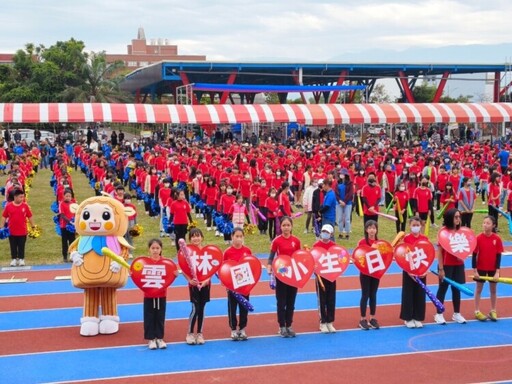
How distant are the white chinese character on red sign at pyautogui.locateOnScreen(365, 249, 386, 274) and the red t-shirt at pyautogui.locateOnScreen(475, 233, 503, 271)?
1.39 m

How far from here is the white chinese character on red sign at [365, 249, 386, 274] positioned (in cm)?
866

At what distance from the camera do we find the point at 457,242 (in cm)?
879

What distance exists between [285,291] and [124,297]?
334 centimetres

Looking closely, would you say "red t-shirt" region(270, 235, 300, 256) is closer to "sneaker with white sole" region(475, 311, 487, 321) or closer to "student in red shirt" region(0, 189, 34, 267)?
"sneaker with white sole" region(475, 311, 487, 321)

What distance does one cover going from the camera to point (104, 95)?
54438 millimetres

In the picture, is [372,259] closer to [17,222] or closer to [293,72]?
[17,222]

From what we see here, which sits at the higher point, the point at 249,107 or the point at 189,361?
the point at 249,107

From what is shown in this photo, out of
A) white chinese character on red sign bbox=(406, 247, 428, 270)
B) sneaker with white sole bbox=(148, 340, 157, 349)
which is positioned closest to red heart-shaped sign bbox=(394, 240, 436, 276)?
white chinese character on red sign bbox=(406, 247, 428, 270)

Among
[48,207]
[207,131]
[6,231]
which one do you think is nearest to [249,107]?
[207,131]

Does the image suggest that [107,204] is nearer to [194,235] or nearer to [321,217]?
[194,235]

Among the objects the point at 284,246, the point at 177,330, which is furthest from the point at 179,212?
the point at 284,246

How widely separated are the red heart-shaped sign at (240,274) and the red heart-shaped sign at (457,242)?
8.39 feet

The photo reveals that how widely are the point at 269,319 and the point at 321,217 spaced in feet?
18.8

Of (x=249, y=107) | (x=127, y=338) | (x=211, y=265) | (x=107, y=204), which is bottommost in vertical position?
(x=127, y=338)
